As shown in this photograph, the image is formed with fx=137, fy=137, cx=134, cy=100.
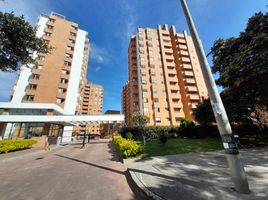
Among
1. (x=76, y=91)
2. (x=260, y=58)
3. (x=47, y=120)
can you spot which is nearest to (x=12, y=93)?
A: (x=76, y=91)

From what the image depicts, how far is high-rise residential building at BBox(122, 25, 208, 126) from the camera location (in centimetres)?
4050

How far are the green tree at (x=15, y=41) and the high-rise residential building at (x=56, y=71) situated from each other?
1949cm

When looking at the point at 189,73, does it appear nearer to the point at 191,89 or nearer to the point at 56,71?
the point at 191,89

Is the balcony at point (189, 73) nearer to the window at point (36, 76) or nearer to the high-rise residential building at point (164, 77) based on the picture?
the high-rise residential building at point (164, 77)

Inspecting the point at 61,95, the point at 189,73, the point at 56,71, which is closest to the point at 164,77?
the point at 189,73

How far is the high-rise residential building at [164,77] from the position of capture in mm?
40500

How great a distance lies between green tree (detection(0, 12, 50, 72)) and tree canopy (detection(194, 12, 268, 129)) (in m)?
15.8

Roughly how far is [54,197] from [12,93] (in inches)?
1497

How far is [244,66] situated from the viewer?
10.2 meters

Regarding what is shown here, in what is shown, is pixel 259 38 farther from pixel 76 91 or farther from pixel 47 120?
pixel 76 91

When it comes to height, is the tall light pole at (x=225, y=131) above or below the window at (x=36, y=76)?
below

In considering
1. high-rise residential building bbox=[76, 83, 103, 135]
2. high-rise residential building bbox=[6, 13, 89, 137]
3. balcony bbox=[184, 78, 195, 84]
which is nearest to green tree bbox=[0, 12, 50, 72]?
high-rise residential building bbox=[6, 13, 89, 137]

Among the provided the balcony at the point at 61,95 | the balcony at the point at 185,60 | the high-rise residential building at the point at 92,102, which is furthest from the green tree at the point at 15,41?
the high-rise residential building at the point at 92,102

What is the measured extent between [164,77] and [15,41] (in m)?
39.5
